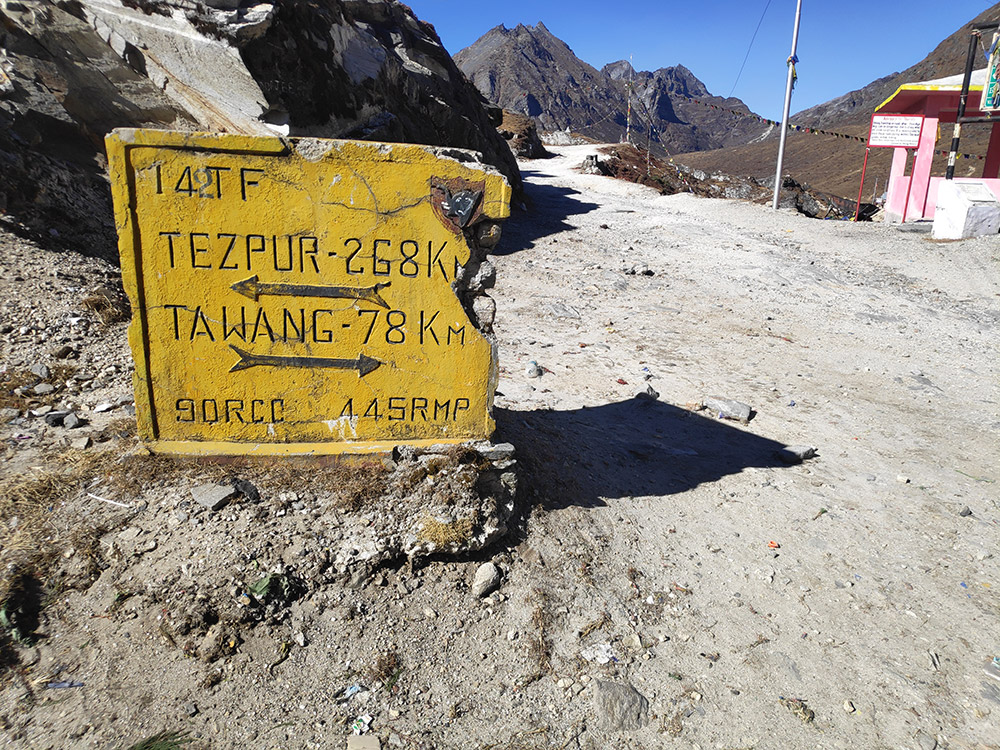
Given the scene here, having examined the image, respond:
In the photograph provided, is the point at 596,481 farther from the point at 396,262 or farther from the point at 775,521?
the point at 396,262

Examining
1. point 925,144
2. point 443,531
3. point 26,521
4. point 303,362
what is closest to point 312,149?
point 303,362

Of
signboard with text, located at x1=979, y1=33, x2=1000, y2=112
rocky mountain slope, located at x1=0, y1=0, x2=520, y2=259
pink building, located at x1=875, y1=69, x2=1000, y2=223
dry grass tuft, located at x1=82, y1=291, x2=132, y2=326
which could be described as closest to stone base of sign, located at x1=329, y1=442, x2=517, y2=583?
dry grass tuft, located at x1=82, y1=291, x2=132, y2=326

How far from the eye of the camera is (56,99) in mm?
6633

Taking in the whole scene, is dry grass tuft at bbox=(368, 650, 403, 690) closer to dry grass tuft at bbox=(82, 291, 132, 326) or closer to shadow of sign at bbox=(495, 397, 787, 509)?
shadow of sign at bbox=(495, 397, 787, 509)

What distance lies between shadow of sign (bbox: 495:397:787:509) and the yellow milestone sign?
688 millimetres

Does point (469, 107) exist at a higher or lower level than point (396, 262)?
higher

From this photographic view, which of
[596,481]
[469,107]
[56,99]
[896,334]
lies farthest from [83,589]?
[469,107]

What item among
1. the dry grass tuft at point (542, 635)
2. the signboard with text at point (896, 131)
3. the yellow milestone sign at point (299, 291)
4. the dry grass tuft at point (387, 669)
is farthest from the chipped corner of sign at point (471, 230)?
the signboard with text at point (896, 131)

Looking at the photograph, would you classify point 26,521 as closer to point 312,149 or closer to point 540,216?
point 312,149

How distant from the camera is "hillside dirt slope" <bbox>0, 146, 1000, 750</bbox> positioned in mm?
2414

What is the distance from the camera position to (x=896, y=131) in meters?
14.9

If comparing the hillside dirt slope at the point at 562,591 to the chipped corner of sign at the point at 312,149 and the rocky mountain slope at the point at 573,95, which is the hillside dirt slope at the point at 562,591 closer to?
the chipped corner of sign at the point at 312,149

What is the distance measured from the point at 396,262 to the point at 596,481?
1.83 meters

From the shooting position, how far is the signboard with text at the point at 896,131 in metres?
14.7
